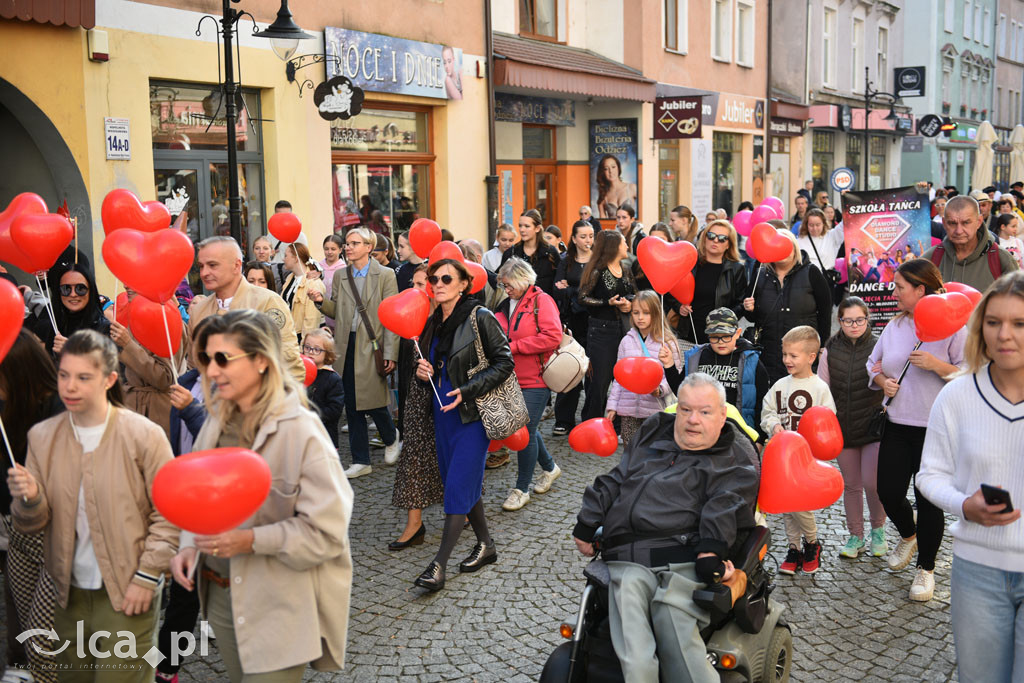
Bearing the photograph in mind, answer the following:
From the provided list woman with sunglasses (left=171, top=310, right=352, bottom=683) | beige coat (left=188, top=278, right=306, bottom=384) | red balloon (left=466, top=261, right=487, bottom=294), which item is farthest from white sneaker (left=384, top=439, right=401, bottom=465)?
woman with sunglasses (left=171, top=310, right=352, bottom=683)

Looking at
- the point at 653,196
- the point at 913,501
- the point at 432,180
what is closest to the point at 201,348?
the point at 913,501

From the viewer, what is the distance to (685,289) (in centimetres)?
802

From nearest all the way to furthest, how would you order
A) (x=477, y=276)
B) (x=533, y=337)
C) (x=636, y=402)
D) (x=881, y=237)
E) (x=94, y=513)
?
(x=94, y=513) → (x=477, y=276) → (x=636, y=402) → (x=533, y=337) → (x=881, y=237)

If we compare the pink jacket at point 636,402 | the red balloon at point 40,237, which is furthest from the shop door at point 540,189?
the red balloon at point 40,237

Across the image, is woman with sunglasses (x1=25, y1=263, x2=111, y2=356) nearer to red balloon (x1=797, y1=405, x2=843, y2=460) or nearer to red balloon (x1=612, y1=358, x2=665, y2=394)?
red balloon (x1=612, y1=358, x2=665, y2=394)

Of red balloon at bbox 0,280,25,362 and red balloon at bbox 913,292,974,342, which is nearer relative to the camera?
red balloon at bbox 0,280,25,362

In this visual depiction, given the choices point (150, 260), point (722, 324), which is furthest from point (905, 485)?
point (150, 260)

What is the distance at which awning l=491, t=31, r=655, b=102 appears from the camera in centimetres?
1639

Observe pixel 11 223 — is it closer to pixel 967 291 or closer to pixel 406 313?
pixel 406 313

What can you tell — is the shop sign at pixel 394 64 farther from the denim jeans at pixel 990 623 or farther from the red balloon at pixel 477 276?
the denim jeans at pixel 990 623

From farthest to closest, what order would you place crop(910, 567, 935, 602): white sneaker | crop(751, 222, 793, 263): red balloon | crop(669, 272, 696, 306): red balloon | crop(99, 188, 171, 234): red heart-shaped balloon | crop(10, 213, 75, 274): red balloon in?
crop(669, 272, 696, 306): red balloon < crop(751, 222, 793, 263): red balloon < crop(99, 188, 171, 234): red heart-shaped balloon < crop(10, 213, 75, 274): red balloon < crop(910, 567, 935, 602): white sneaker

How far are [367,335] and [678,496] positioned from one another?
13.8 feet

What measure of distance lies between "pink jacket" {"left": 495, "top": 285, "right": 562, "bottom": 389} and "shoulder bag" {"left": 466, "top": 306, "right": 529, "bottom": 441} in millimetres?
1443

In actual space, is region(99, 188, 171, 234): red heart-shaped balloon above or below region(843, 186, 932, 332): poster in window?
above
